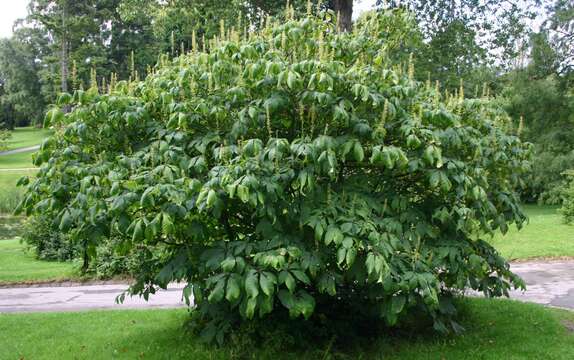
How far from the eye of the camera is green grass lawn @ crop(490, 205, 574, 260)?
1257 centimetres

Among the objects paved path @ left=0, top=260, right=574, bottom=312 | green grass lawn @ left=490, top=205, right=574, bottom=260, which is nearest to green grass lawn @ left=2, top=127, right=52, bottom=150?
paved path @ left=0, top=260, right=574, bottom=312

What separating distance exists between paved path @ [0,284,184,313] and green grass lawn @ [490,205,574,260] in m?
7.24

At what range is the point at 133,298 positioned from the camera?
975 cm

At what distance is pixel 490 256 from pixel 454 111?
1563 millimetres

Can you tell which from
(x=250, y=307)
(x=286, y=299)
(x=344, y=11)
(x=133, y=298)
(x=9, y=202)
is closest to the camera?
(x=250, y=307)

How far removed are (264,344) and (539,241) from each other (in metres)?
10.6

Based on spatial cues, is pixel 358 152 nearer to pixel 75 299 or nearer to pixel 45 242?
pixel 75 299

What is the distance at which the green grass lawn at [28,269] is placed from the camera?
11.6 m

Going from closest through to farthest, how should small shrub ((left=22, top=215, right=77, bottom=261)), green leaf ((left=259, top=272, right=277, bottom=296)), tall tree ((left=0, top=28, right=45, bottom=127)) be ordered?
green leaf ((left=259, top=272, right=277, bottom=296))
small shrub ((left=22, top=215, right=77, bottom=261))
tall tree ((left=0, top=28, right=45, bottom=127))

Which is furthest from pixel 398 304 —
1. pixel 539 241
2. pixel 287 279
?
pixel 539 241

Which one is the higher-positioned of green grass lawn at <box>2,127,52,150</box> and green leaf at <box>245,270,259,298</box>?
green leaf at <box>245,270,259,298</box>

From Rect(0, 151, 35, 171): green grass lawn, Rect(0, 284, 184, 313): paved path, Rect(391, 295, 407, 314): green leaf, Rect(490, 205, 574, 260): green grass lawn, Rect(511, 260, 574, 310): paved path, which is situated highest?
Rect(391, 295, 407, 314): green leaf

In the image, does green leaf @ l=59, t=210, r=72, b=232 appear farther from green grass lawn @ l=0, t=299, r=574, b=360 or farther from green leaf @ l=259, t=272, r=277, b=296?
green grass lawn @ l=0, t=299, r=574, b=360

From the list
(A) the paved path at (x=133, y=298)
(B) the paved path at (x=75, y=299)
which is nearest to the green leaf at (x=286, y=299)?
(B) the paved path at (x=75, y=299)
